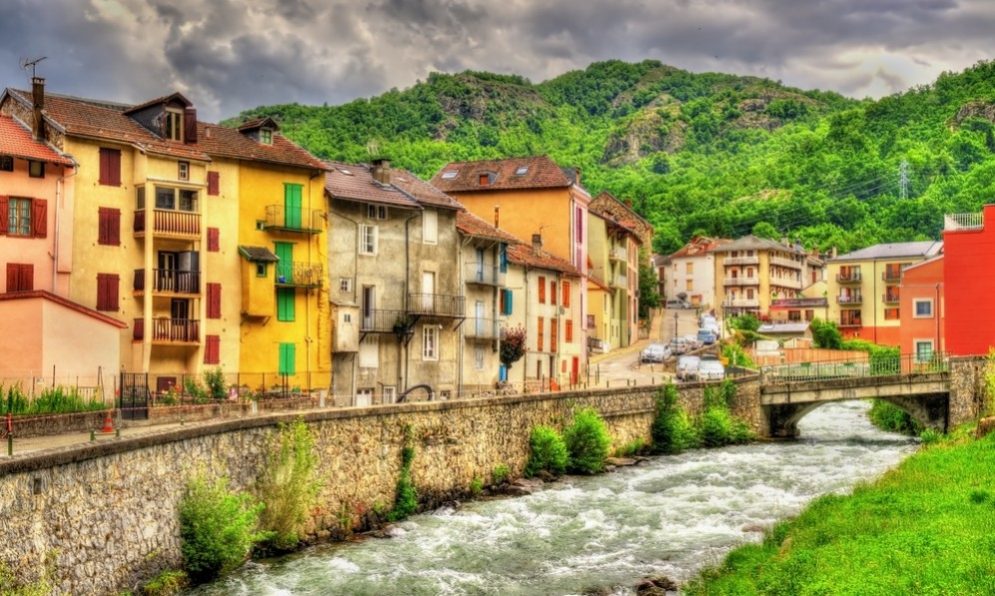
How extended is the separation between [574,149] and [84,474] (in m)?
165

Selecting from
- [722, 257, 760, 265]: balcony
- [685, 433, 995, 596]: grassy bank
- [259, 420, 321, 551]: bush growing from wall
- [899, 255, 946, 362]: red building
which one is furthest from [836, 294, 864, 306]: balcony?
[259, 420, 321, 551]: bush growing from wall

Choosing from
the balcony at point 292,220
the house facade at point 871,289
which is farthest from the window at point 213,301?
the house facade at point 871,289

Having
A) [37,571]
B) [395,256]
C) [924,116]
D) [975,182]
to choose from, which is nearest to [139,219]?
[395,256]

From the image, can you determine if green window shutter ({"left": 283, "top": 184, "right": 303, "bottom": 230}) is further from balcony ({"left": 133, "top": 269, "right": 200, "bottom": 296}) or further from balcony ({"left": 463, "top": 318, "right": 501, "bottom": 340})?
balcony ({"left": 463, "top": 318, "right": 501, "bottom": 340})

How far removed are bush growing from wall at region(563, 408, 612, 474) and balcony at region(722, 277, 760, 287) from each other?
321 feet

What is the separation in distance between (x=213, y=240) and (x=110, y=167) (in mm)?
4650

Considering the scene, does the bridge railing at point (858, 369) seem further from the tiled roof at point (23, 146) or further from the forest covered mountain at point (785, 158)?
the forest covered mountain at point (785, 158)

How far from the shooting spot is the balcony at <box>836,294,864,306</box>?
114956mm

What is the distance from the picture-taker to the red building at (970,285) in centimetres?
5853

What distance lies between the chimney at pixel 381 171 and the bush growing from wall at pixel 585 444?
559 inches

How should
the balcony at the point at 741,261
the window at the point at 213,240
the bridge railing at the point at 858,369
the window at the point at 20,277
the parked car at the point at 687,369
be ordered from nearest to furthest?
the window at the point at 20,277 → the window at the point at 213,240 → the bridge railing at the point at 858,369 → the parked car at the point at 687,369 → the balcony at the point at 741,261

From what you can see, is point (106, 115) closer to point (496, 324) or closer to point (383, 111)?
point (496, 324)

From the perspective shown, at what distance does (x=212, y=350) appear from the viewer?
42656 millimetres

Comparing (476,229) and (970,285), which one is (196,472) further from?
(970,285)
